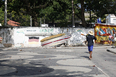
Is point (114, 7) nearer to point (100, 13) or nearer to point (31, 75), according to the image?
point (100, 13)

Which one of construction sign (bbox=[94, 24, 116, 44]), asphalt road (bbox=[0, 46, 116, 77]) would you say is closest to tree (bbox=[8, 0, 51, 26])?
construction sign (bbox=[94, 24, 116, 44])

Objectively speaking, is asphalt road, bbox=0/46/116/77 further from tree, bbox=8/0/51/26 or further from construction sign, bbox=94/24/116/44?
tree, bbox=8/0/51/26

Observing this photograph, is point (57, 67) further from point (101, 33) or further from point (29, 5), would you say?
point (29, 5)

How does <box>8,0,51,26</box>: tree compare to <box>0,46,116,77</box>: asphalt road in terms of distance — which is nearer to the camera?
<box>0,46,116,77</box>: asphalt road

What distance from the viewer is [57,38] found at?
989 inches

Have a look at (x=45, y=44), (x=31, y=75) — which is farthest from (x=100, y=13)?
(x=31, y=75)

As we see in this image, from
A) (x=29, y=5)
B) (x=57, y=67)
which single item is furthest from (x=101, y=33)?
(x=57, y=67)

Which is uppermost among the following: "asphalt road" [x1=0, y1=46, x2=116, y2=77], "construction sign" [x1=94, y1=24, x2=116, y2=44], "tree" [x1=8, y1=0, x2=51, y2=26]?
"tree" [x1=8, y1=0, x2=51, y2=26]

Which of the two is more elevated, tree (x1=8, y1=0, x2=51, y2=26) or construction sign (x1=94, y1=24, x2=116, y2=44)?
tree (x1=8, y1=0, x2=51, y2=26)

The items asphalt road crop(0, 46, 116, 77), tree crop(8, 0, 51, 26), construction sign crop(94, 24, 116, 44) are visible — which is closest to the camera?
asphalt road crop(0, 46, 116, 77)

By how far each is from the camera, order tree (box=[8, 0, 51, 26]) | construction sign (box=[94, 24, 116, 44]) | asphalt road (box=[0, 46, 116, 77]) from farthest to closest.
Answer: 1. tree (box=[8, 0, 51, 26])
2. construction sign (box=[94, 24, 116, 44])
3. asphalt road (box=[0, 46, 116, 77])

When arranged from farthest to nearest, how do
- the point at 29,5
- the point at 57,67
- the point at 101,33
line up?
the point at 29,5 < the point at 101,33 < the point at 57,67

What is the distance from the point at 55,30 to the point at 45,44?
9.98 ft

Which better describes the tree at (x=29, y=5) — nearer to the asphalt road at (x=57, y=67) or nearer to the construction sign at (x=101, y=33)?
the construction sign at (x=101, y=33)
